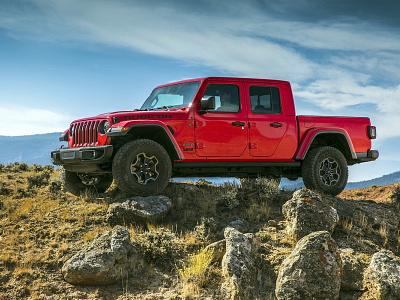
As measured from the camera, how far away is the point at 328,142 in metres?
11.1

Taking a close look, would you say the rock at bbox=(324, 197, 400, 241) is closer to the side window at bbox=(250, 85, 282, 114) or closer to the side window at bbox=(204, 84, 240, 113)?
the side window at bbox=(250, 85, 282, 114)

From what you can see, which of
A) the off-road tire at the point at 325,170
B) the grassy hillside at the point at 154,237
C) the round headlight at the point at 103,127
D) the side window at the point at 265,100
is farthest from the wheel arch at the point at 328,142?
the round headlight at the point at 103,127

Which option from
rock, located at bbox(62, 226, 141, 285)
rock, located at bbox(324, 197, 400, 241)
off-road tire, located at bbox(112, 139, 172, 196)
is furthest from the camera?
rock, located at bbox(324, 197, 400, 241)

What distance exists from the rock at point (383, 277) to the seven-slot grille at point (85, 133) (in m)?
5.23

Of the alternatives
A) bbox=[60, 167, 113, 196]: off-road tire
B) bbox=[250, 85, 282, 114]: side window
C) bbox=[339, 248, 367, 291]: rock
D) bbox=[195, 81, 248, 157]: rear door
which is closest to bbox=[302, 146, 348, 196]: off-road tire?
bbox=[250, 85, 282, 114]: side window

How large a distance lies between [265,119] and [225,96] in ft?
3.29

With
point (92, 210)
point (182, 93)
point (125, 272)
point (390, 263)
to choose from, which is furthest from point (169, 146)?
point (390, 263)

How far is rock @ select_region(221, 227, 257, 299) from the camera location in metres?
6.44

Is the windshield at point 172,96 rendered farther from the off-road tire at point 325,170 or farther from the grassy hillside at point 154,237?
the off-road tire at point 325,170

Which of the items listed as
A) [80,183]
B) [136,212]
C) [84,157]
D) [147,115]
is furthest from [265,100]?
[80,183]

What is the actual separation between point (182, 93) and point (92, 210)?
2.90 m

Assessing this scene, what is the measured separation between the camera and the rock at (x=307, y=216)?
25.6ft

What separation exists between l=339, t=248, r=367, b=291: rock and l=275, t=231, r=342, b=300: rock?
0.43 meters

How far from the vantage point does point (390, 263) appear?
22.3ft
